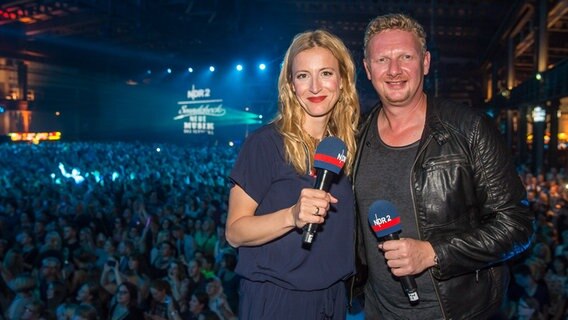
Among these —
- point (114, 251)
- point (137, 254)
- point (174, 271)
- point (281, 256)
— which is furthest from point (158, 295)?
point (281, 256)

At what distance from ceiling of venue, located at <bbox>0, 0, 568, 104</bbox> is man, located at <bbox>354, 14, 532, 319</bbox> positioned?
12.0 meters

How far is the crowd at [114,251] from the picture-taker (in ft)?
17.6

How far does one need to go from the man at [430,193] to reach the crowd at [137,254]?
2940 millimetres

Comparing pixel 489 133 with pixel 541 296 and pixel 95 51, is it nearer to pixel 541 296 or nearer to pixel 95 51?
pixel 541 296

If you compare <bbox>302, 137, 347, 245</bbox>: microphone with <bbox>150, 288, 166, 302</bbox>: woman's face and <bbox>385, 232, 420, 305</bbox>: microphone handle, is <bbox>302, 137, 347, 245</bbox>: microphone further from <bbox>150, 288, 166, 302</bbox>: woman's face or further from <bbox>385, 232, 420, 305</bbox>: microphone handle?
<bbox>150, 288, 166, 302</bbox>: woman's face

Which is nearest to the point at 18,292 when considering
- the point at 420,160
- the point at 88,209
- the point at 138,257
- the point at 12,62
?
the point at 138,257

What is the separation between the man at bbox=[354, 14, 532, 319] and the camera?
6.59 feet

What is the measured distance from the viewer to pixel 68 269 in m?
6.23

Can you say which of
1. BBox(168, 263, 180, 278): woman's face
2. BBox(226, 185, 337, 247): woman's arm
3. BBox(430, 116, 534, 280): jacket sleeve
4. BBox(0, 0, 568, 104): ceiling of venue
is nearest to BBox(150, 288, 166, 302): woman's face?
BBox(168, 263, 180, 278): woman's face

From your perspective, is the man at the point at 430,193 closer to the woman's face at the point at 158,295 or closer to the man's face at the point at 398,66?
the man's face at the point at 398,66

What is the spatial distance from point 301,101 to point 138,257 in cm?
514

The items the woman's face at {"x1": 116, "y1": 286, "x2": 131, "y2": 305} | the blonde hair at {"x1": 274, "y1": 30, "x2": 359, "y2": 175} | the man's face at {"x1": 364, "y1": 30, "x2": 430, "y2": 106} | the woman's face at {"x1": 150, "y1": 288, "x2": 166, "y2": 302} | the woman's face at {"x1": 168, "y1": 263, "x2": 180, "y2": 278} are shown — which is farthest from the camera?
the woman's face at {"x1": 168, "y1": 263, "x2": 180, "y2": 278}

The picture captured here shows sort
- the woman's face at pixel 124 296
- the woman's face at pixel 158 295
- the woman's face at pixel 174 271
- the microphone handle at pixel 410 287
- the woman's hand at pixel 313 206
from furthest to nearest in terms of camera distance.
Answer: the woman's face at pixel 174 271 → the woman's face at pixel 158 295 → the woman's face at pixel 124 296 → the microphone handle at pixel 410 287 → the woman's hand at pixel 313 206

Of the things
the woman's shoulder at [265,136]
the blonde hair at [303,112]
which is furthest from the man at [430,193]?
the woman's shoulder at [265,136]
